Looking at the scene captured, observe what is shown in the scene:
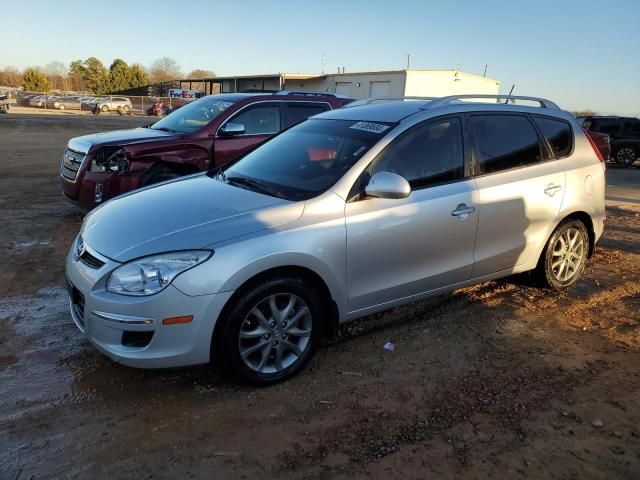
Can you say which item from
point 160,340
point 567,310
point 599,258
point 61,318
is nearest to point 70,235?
point 61,318

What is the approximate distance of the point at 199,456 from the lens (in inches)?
107

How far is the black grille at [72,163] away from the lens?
21.9 feet

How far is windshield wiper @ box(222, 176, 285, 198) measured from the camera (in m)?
3.72

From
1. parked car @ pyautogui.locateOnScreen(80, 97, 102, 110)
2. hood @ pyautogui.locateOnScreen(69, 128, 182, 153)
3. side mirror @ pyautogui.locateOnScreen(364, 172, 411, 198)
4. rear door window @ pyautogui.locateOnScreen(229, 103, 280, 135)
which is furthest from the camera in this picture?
parked car @ pyautogui.locateOnScreen(80, 97, 102, 110)

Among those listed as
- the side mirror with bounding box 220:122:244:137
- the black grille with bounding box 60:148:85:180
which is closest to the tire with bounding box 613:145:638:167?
the side mirror with bounding box 220:122:244:137

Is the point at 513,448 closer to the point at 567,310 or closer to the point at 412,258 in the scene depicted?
the point at 412,258

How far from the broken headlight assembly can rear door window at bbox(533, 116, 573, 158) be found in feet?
15.1

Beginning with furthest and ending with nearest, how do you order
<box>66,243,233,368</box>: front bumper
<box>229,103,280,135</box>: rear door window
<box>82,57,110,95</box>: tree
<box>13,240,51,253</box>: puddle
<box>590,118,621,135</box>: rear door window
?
1. <box>82,57,110,95</box>: tree
2. <box>590,118,621,135</box>: rear door window
3. <box>229,103,280,135</box>: rear door window
4. <box>13,240,51,253</box>: puddle
5. <box>66,243,233,368</box>: front bumper

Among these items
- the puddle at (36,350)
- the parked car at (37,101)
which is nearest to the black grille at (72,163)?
the puddle at (36,350)

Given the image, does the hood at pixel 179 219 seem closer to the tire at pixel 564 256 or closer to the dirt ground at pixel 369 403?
the dirt ground at pixel 369 403

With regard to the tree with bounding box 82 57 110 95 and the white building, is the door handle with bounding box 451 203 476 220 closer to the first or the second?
the white building

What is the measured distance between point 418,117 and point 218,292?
6.79 feet

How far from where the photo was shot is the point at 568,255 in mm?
5066

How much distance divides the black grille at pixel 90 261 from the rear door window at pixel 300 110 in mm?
4611
